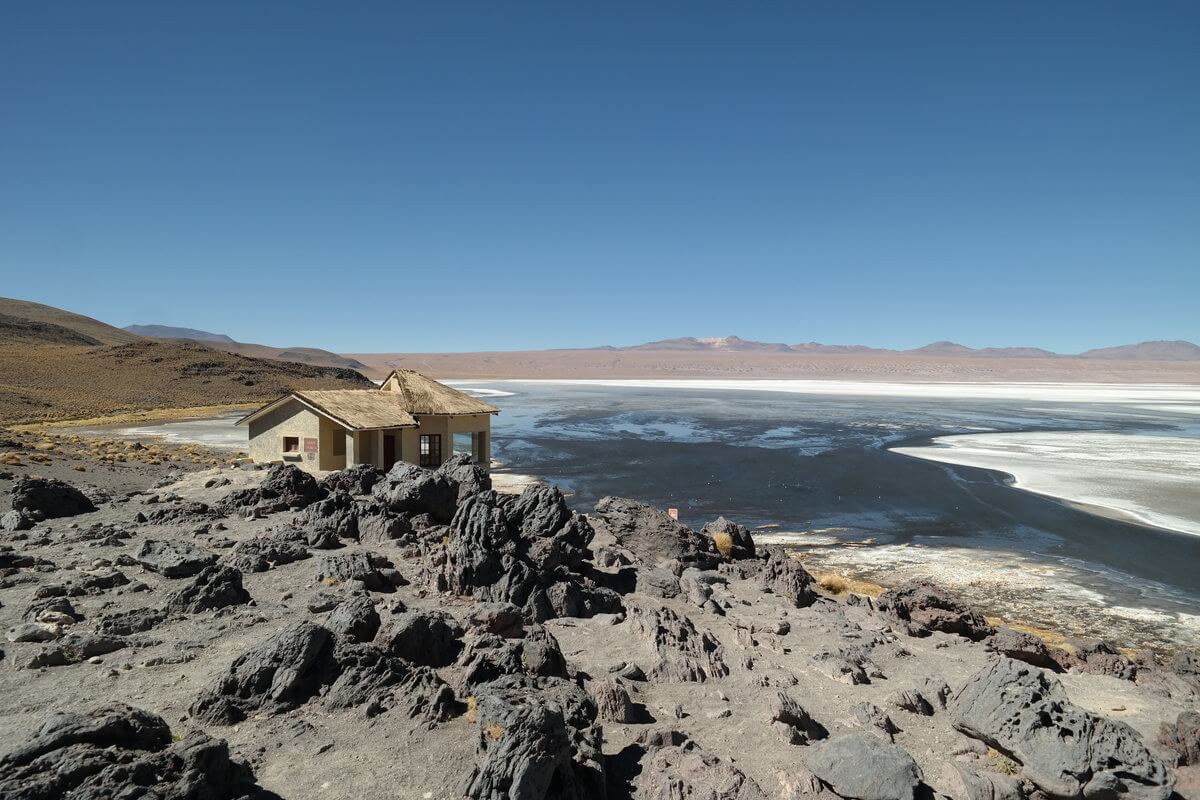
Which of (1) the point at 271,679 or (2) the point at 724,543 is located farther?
(2) the point at 724,543

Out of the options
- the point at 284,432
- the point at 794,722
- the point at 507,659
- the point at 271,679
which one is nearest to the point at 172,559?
the point at 271,679

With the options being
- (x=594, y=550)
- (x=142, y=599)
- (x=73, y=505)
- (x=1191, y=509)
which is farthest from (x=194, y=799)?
(x=1191, y=509)

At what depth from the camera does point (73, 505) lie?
16.6 meters

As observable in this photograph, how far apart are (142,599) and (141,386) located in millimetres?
70647

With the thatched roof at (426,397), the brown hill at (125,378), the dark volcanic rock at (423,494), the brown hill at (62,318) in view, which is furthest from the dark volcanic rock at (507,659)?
the brown hill at (62,318)

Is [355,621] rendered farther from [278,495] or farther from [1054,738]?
[278,495]

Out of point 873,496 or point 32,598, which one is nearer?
point 32,598

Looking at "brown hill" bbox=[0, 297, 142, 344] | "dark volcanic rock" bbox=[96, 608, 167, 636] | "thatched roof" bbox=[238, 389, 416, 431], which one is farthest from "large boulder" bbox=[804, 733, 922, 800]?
"brown hill" bbox=[0, 297, 142, 344]

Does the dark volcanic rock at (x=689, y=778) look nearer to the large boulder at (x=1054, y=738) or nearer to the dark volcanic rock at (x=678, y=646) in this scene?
the dark volcanic rock at (x=678, y=646)

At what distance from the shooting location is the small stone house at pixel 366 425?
23.1m

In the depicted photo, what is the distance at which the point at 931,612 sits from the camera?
12.8 metres

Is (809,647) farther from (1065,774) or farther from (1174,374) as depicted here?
(1174,374)

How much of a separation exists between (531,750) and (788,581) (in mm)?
9257

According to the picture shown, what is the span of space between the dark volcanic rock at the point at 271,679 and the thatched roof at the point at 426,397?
1714 centimetres
